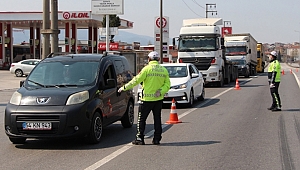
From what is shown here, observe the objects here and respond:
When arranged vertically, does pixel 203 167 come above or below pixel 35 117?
below

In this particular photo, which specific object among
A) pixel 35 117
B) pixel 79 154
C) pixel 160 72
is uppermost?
pixel 160 72

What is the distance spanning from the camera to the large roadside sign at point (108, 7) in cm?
3512

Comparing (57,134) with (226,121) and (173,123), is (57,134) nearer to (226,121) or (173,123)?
(173,123)

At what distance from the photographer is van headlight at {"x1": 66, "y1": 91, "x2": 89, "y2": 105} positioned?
8703mm

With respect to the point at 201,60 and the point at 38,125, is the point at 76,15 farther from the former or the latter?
the point at 38,125

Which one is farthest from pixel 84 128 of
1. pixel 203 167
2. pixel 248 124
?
pixel 248 124

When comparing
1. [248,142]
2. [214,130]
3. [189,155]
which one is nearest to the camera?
[189,155]

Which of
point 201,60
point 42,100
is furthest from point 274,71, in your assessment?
point 201,60

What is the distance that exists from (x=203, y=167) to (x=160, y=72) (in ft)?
7.92

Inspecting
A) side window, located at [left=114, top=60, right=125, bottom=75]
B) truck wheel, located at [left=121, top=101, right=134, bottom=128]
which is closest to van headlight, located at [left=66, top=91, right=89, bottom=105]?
side window, located at [left=114, top=60, right=125, bottom=75]

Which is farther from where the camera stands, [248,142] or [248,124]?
[248,124]

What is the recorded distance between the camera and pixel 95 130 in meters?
9.11

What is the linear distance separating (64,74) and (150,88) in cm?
192

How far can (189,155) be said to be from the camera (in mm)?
8211
